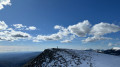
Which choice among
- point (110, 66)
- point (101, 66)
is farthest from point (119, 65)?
point (101, 66)

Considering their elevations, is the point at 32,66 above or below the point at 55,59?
below

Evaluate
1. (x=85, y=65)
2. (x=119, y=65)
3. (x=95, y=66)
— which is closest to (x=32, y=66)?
(x=85, y=65)

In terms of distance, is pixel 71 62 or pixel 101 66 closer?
pixel 101 66

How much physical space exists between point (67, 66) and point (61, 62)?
356 centimetres

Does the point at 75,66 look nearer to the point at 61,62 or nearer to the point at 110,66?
the point at 61,62

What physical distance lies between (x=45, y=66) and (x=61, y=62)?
5.09 meters

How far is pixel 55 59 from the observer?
3672 cm

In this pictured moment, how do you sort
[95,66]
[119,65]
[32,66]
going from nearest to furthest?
[95,66]
[119,65]
[32,66]

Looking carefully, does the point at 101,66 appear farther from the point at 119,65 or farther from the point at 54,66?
the point at 54,66

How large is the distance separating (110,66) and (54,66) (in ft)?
53.7

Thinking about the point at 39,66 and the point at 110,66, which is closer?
the point at 110,66

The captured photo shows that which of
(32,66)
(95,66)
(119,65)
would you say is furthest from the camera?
(32,66)

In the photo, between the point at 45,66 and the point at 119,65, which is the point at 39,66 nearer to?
the point at 45,66

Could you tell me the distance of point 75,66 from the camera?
30.2 metres
